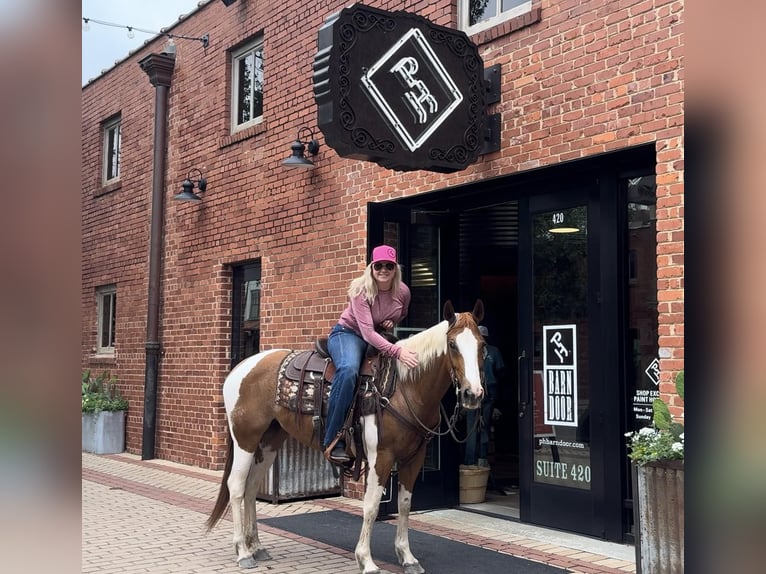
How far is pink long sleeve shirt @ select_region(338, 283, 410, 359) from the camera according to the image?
18.1 feet

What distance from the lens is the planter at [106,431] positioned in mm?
12641

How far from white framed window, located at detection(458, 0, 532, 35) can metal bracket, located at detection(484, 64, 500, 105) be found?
48cm

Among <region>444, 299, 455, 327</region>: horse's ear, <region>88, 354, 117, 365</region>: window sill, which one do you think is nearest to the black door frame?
<region>444, 299, 455, 327</region>: horse's ear

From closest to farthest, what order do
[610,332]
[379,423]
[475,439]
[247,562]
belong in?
1. [379,423]
2. [247,562]
3. [610,332]
4. [475,439]

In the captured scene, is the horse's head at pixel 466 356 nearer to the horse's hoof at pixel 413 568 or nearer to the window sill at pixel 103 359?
the horse's hoof at pixel 413 568

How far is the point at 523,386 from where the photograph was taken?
7.05 m

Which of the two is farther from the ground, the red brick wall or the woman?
the red brick wall

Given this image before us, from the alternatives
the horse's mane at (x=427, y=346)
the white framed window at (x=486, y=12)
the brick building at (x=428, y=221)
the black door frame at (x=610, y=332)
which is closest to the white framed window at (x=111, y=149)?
the brick building at (x=428, y=221)

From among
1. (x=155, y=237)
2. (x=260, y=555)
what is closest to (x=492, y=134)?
(x=260, y=555)

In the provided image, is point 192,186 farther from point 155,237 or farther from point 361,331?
point 361,331

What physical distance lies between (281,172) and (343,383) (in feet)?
15.3

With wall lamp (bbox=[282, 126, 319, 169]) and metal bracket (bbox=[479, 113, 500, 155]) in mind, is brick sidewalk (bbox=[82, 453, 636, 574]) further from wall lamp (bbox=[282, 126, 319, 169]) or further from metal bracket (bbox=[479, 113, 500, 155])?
wall lamp (bbox=[282, 126, 319, 169])
